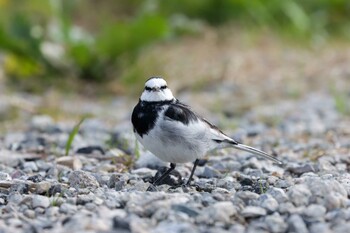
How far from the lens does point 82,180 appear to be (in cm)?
472

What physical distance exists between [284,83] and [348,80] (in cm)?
75

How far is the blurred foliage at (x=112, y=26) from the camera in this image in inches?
346

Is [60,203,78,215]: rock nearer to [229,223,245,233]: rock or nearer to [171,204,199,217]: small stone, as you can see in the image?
[171,204,199,217]: small stone

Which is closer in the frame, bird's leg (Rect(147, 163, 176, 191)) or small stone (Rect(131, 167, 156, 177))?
bird's leg (Rect(147, 163, 176, 191))

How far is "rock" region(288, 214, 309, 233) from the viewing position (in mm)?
3615

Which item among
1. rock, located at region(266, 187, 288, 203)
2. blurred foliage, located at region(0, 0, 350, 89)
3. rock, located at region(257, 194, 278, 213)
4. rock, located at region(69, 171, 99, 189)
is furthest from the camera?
blurred foliage, located at region(0, 0, 350, 89)

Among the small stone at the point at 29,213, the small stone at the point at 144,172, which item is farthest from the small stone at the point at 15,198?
the small stone at the point at 144,172

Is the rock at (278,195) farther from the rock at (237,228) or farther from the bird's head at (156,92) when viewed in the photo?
the bird's head at (156,92)

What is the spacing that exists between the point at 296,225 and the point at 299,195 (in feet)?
1.19

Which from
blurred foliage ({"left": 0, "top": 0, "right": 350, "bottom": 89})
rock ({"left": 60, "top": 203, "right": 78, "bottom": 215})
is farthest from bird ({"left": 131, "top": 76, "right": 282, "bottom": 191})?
blurred foliage ({"left": 0, "top": 0, "right": 350, "bottom": 89})

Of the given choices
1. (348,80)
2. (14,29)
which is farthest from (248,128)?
(14,29)

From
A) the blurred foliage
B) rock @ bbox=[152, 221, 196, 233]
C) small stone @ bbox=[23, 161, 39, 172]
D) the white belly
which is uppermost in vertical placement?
the blurred foliage

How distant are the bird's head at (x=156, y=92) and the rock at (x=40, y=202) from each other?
44.1 inches

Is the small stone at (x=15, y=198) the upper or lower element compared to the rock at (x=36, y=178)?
lower
